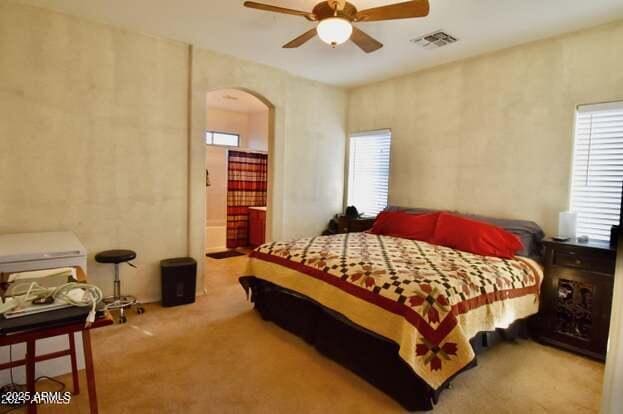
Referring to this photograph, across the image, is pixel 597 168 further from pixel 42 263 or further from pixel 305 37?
pixel 42 263

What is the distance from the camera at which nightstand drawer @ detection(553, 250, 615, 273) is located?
2701mm

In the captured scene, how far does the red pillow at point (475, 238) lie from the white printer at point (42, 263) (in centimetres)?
319

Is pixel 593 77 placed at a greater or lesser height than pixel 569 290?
greater

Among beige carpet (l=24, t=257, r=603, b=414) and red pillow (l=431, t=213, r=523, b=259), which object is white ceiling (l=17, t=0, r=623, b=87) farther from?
beige carpet (l=24, t=257, r=603, b=414)

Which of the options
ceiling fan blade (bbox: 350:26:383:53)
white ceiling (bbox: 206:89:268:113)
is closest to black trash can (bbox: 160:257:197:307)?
ceiling fan blade (bbox: 350:26:383:53)

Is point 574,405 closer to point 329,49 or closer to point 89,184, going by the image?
point 329,49

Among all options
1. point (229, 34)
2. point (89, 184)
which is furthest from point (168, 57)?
point (89, 184)

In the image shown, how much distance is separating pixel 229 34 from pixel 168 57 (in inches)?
29.6

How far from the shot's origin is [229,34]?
3.50 metres

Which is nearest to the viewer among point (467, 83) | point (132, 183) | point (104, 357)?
point (104, 357)

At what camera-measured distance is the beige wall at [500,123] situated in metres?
3.16

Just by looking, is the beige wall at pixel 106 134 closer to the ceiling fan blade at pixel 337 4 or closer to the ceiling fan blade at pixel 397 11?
the ceiling fan blade at pixel 337 4

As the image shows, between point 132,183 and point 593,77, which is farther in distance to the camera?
point 132,183

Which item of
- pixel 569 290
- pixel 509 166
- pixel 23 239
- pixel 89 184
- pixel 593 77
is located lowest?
pixel 569 290
